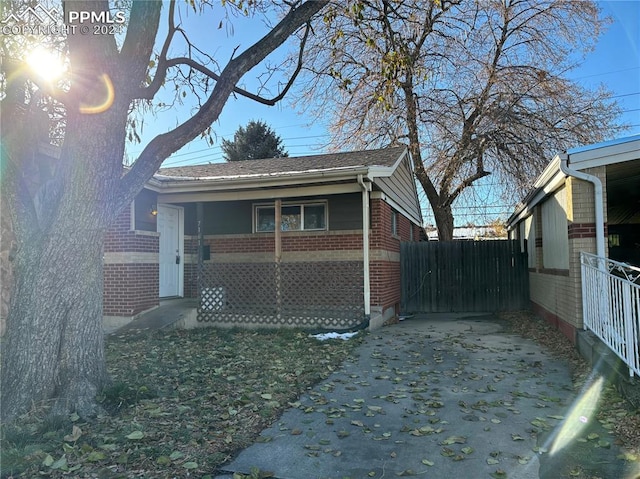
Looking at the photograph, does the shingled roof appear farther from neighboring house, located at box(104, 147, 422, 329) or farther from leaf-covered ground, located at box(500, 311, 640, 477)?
leaf-covered ground, located at box(500, 311, 640, 477)

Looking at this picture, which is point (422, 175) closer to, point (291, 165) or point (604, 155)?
point (291, 165)

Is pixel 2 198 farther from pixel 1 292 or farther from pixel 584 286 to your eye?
pixel 584 286

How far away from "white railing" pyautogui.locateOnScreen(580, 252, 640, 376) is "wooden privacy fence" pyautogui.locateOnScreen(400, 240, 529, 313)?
6.13 meters

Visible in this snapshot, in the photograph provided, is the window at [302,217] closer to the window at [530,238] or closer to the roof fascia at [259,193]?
the roof fascia at [259,193]

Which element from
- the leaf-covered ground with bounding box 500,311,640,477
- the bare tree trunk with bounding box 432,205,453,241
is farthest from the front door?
the bare tree trunk with bounding box 432,205,453,241

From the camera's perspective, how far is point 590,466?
10.4 feet

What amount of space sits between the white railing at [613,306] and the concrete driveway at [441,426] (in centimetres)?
56

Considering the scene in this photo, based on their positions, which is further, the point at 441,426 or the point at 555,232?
the point at 555,232

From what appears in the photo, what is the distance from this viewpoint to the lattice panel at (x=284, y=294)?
8.57m

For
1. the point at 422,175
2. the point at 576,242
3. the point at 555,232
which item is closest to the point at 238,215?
the point at 555,232

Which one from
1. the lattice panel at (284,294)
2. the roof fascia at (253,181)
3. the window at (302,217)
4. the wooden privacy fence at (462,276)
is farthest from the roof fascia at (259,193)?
the wooden privacy fence at (462,276)

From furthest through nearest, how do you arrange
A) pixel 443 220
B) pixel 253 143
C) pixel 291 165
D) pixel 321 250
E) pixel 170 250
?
pixel 253 143 → pixel 443 220 → pixel 291 165 → pixel 170 250 → pixel 321 250
